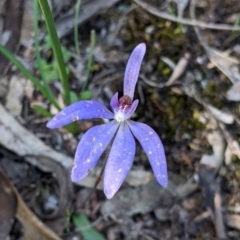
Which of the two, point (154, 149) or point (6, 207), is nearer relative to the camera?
point (154, 149)

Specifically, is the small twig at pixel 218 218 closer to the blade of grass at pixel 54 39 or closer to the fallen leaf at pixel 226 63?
the fallen leaf at pixel 226 63

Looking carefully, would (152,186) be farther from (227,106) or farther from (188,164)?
(227,106)

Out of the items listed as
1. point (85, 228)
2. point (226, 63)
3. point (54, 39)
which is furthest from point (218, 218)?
point (54, 39)

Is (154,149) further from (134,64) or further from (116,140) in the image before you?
(134,64)

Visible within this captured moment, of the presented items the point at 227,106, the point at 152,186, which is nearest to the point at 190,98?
the point at 227,106

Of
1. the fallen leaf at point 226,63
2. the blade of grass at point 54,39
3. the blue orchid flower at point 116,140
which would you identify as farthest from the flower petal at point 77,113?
the fallen leaf at point 226,63

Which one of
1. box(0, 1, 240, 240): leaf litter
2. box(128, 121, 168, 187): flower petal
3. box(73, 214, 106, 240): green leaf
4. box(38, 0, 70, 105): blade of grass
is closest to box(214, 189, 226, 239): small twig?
box(0, 1, 240, 240): leaf litter

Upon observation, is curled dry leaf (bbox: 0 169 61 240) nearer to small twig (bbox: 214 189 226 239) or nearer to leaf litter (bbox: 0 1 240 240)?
leaf litter (bbox: 0 1 240 240)
